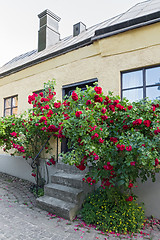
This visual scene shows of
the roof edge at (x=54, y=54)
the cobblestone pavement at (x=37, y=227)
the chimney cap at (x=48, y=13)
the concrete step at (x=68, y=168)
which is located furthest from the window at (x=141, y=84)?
the chimney cap at (x=48, y=13)

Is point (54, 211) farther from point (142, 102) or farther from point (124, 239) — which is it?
point (142, 102)

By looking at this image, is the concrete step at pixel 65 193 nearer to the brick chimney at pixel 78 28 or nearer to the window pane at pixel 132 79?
the window pane at pixel 132 79

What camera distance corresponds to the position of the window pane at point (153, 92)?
12.2ft

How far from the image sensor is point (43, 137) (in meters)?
4.77

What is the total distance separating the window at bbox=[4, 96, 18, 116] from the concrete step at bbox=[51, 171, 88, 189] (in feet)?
11.5

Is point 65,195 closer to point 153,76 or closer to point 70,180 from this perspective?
point 70,180

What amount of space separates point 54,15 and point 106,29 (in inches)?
181

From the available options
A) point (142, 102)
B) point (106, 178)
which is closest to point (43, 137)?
point (106, 178)

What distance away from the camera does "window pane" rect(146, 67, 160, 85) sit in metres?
3.74

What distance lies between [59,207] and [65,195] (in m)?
0.27

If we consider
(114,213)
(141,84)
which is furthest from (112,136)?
(141,84)

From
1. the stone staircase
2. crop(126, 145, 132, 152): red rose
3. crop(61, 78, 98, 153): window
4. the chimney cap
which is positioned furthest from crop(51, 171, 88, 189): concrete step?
the chimney cap

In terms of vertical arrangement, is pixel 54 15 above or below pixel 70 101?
above

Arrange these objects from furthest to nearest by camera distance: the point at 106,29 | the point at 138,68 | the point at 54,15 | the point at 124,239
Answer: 1. the point at 54,15
2. the point at 106,29
3. the point at 138,68
4. the point at 124,239
